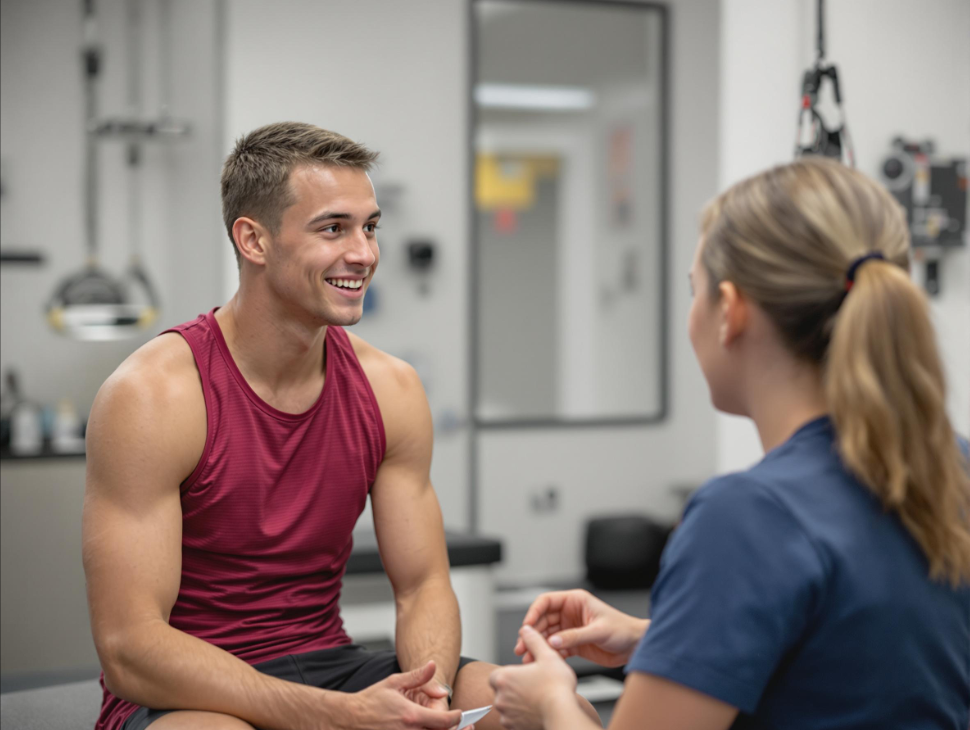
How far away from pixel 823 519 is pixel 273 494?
0.87 m

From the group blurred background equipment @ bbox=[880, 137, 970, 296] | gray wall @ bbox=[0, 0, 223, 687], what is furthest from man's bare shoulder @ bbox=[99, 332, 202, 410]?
gray wall @ bbox=[0, 0, 223, 687]

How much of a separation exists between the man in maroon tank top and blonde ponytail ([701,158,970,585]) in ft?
2.27

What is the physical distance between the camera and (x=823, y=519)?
84cm

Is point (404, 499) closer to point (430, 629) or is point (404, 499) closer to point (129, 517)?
point (430, 629)

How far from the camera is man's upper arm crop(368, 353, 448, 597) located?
1598 millimetres

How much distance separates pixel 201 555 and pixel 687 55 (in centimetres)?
354

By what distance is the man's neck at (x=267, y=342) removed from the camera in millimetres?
1514

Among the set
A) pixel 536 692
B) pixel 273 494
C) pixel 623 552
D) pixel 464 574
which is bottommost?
pixel 623 552

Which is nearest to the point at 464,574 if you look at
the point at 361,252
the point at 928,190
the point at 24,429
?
the point at 361,252

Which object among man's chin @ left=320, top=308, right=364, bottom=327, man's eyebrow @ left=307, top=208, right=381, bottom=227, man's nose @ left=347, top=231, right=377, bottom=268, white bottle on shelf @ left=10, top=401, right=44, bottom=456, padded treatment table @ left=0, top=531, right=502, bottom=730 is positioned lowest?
padded treatment table @ left=0, top=531, right=502, bottom=730

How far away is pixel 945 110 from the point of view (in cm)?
258

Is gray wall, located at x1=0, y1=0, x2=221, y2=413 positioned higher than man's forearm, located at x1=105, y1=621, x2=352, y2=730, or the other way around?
gray wall, located at x1=0, y1=0, x2=221, y2=413

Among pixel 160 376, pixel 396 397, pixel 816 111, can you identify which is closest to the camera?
pixel 160 376

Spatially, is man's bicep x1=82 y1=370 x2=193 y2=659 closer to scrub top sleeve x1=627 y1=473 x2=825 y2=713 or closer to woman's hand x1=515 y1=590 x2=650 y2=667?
woman's hand x1=515 y1=590 x2=650 y2=667
